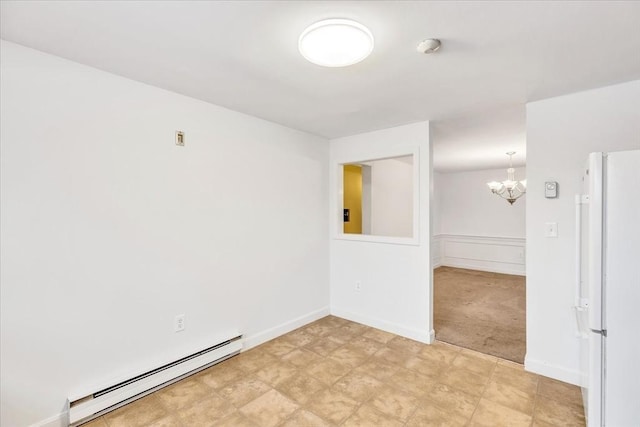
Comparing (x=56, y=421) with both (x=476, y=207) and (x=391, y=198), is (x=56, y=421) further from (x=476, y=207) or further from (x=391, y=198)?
(x=476, y=207)

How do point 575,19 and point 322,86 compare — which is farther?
point 322,86

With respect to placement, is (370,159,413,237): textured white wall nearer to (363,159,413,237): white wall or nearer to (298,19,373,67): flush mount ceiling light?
(363,159,413,237): white wall

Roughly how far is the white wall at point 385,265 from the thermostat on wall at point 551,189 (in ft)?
3.19

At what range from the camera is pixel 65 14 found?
4.66 feet

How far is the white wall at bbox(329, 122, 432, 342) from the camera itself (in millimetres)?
3031

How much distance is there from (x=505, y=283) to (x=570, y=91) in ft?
13.9

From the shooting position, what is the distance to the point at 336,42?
4.86ft

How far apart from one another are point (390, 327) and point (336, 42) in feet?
9.53

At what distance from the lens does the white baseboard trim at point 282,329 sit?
290 cm

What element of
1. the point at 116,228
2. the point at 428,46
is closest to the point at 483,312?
the point at 428,46

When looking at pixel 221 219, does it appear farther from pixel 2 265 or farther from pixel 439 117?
pixel 439 117

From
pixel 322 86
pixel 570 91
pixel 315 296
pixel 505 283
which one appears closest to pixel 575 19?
pixel 570 91

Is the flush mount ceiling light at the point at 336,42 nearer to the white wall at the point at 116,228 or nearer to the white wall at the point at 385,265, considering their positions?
the white wall at the point at 116,228

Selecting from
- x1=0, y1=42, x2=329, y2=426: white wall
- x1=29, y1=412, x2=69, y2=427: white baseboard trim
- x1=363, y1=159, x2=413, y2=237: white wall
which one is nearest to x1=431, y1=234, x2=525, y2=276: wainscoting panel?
x1=363, y1=159, x2=413, y2=237: white wall
